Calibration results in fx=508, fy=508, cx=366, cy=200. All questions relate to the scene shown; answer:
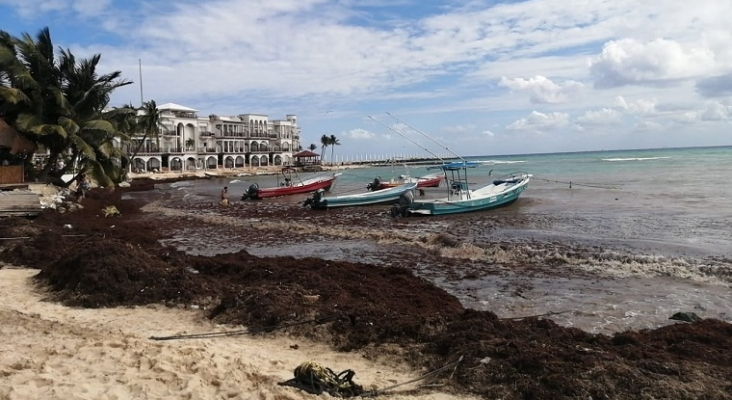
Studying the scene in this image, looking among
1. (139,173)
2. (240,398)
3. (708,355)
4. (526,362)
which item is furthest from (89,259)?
(139,173)

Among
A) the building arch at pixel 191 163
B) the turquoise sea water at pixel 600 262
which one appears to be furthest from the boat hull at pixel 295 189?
the building arch at pixel 191 163

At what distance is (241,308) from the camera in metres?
7.39

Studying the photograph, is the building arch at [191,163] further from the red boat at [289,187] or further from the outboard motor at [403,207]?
the outboard motor at [403,207]

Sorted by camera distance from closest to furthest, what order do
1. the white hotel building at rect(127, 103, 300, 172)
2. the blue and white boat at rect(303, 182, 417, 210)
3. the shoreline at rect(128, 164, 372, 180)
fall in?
the blue and white boat at rect(303, 182, 417, 210)
the shoreline at rect(128, 164, 372, 180)
the white hotel building at rect(127, 103, 300, 172)

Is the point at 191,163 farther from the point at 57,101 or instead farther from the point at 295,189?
the point at 57,101

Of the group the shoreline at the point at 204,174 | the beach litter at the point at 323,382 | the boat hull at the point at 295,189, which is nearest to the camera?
the beach litter at the point at 323,382

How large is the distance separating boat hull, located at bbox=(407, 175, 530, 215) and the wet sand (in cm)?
679

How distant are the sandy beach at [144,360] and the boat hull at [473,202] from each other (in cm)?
1636

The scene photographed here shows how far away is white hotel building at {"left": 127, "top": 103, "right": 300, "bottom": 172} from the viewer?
7281cm

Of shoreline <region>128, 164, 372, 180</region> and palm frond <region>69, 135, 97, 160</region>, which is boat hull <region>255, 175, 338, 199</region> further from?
shoreline <region>128, 164, 372, 180</region>

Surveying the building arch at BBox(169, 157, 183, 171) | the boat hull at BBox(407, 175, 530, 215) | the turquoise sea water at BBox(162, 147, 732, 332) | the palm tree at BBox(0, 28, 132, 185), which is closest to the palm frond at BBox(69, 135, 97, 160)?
the palm tree at BBox(0, 28, 132, 185)

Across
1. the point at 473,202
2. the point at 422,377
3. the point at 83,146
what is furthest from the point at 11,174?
the point at 422,377

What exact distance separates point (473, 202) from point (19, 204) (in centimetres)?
1834

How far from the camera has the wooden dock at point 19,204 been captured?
1766 centimetres
